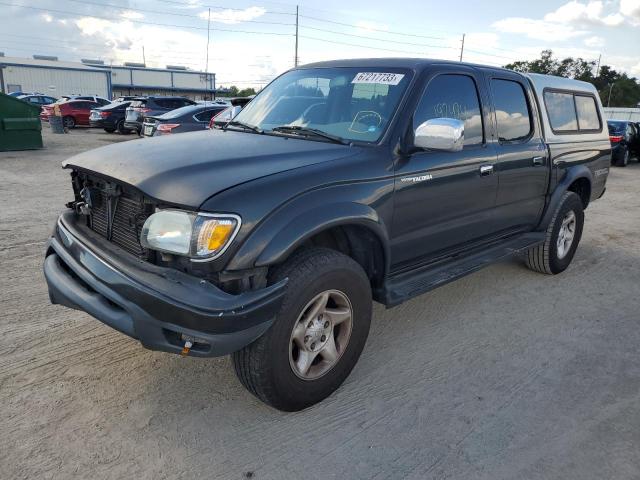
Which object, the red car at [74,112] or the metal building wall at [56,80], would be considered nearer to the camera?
the red car at [74,112]

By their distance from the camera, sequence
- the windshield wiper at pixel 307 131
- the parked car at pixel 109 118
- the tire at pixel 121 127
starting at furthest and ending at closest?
the tire at pixel 121 127 → the parked car at pixel 109 118 → the windshield wiper at pixel 307 131

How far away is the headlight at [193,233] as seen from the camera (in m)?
2.38

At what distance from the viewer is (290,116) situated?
3.70 m

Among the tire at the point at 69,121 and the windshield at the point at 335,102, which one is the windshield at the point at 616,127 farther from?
the tire at the point at 69,121

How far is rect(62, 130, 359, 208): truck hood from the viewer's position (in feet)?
8.13

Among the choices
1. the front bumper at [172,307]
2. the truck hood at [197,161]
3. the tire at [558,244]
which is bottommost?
the tire at [558,244]

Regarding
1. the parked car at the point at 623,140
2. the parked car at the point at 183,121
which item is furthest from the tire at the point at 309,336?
the parked car at the point at 623,140

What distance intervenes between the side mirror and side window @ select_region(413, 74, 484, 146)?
0.22 meters

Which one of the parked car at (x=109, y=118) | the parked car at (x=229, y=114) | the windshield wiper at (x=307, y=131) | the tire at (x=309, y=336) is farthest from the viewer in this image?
the parked car at (x=109, y=118)

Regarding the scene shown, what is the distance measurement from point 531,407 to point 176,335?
2099 millimetres

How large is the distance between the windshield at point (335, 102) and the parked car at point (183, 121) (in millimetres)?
8890

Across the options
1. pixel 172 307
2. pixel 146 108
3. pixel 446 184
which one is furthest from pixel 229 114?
pixel 146 108

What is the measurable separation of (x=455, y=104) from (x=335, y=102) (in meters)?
0.89

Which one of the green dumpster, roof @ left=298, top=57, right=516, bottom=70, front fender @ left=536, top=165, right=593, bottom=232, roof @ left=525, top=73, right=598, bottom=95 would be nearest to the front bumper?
roof @ left=298, top=57, right=516, bottom=70
